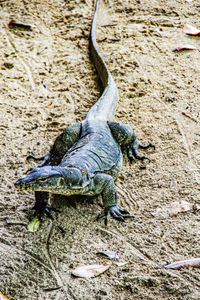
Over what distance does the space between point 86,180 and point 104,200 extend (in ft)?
1.23

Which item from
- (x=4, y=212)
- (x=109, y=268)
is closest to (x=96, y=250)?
(x=109, y=268)

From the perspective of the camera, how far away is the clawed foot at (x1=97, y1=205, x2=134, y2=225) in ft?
14.5

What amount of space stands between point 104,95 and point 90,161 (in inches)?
75.4

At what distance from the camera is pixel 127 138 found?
18.3 ft

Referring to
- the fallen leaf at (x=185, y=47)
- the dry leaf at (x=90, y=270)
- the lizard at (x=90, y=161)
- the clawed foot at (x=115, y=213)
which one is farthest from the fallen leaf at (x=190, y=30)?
the dry leaf at (x=90, y=270)

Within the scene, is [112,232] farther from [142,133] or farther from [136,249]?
[142,133]

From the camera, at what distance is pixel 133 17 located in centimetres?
900

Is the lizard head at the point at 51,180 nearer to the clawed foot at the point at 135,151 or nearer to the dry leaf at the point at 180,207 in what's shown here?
the dry leaf at the point at 180,207

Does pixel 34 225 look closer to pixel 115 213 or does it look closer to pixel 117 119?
pixel 115 213

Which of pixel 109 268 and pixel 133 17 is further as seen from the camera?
pixel 133 17

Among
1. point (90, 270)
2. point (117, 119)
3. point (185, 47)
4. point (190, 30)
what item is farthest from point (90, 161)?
point (190, 30)

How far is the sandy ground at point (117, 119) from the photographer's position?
12.1 ft

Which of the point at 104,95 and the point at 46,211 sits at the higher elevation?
the point at 104,95

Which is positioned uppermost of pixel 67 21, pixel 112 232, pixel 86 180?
pixel 67 21
